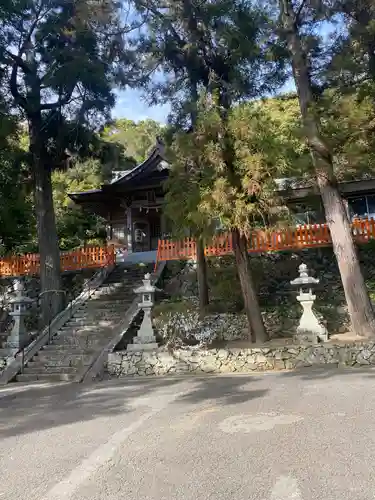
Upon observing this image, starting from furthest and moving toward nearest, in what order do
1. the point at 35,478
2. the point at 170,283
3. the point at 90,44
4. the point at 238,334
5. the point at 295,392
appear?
the point at 170,283
the point at 90,44
the point at 238,334
the point at 295,392
the point at 35,478

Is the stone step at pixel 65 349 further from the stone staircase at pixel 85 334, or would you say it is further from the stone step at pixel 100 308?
the stone step at pixel 100 308

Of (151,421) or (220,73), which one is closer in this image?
(151,421)

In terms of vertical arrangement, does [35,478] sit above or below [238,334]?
below

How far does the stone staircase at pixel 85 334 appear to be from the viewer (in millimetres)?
9305

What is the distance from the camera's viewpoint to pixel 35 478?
3.42 m

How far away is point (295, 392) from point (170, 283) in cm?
810

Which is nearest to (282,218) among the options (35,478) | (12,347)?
(35,478)

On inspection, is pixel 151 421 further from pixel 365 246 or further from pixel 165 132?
pixel 365 246

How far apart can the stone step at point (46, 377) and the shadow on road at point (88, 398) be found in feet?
1.62

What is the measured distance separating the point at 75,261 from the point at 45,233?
2.59 m

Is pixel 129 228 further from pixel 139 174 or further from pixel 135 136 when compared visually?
pixel 135 136

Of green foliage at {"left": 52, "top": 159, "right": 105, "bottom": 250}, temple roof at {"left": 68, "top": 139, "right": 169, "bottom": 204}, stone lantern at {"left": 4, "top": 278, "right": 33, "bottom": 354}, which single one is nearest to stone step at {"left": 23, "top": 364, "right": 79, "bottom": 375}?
stone lantern at {"left": 4, "top": 278, "right": 33, "bottom": 354}

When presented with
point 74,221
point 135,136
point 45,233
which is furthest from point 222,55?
point 135,136

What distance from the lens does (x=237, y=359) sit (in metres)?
8.55
